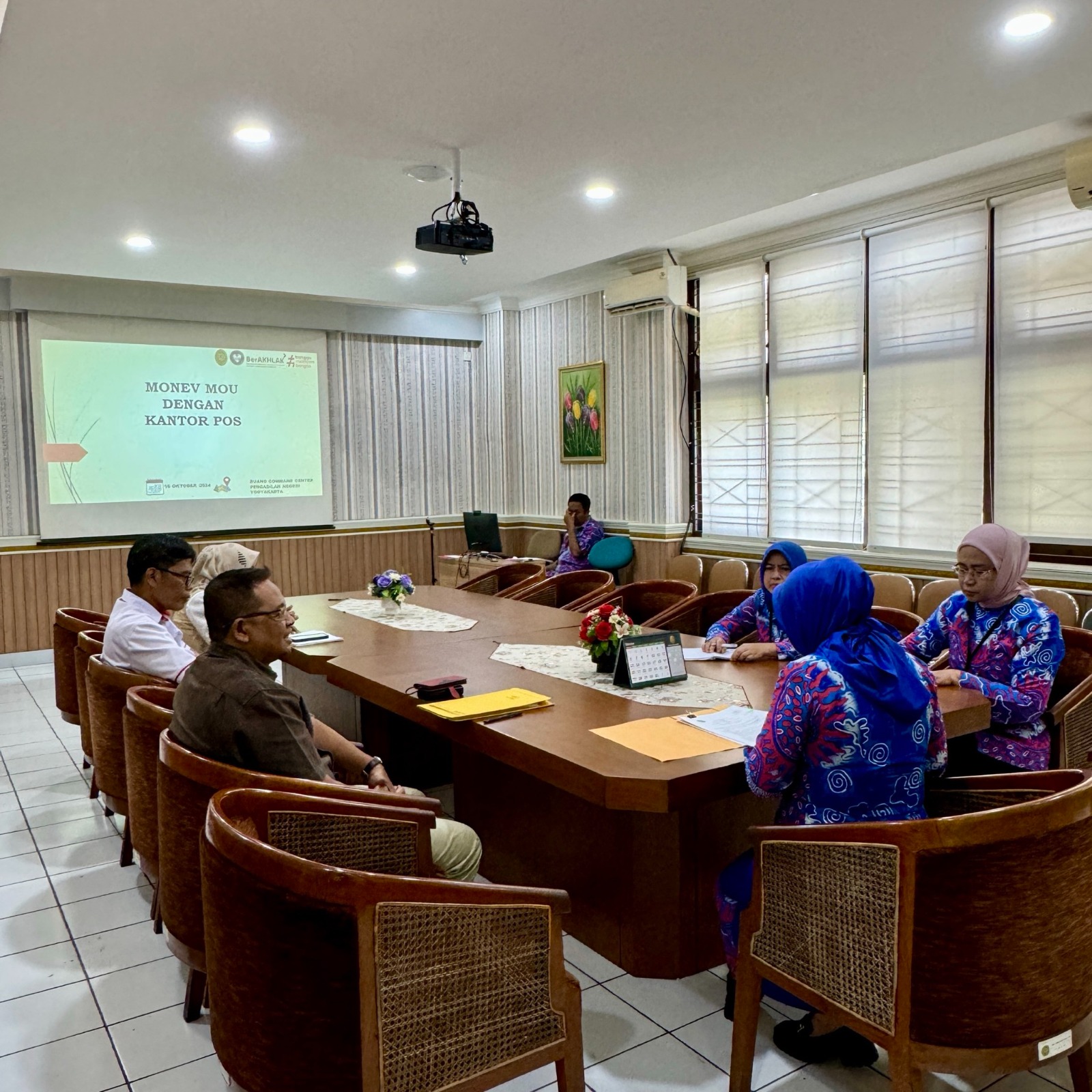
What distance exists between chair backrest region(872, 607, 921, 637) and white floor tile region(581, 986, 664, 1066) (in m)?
2.05

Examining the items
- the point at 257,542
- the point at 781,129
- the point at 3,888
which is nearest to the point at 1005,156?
the point at 781,129

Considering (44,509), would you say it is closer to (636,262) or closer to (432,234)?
(432,234)

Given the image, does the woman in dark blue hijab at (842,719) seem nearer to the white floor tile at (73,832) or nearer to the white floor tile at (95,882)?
the white floor tile at (95,882)

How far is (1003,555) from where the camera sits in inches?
116

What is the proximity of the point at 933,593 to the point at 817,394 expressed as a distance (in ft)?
5.76

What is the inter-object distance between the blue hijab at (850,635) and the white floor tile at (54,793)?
3611mm

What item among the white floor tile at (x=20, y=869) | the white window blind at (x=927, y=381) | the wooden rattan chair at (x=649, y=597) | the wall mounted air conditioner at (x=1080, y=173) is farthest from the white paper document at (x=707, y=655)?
the wall mounted air conditioner at (x=1080, y=173)

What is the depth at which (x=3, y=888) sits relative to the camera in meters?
3.30

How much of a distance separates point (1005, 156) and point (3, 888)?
5800 mm

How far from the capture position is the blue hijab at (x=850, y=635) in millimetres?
1934

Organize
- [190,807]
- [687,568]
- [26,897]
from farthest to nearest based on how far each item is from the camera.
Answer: [687,568] < [26,897] < [190,807]

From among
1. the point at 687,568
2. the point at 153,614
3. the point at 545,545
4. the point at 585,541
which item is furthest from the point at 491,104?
the point at 545,545

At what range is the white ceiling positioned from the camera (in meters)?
3.06

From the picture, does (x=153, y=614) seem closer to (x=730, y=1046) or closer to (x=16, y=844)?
(x=16, y=844)
